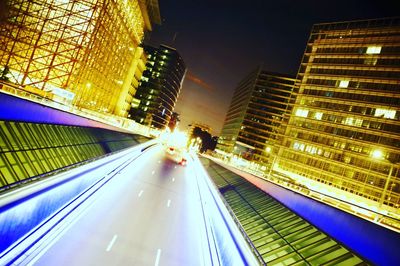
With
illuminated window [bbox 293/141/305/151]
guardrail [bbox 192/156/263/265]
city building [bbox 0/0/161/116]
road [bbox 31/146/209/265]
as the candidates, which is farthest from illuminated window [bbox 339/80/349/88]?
guardrail [bbox 192/156/263/265]

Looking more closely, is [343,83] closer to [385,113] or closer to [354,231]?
[385,113]

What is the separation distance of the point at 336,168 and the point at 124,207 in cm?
6608

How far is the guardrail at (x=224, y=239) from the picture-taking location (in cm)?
1283

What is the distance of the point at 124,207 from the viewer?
70.0 ft

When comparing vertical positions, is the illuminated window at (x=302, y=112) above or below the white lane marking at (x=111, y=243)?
above

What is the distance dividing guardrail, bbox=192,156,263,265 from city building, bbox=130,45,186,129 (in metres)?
150

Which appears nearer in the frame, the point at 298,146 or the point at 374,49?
the point at 374,49

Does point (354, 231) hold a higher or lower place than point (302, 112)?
lower

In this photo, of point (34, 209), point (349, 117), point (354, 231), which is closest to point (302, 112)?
point (349, 117)

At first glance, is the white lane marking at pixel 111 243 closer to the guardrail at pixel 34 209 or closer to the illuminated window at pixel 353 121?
the guardrail at pixel 34 209

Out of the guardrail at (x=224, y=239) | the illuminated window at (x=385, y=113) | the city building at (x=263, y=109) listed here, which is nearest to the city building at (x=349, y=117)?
the illuminated window at (x=385, y=113)

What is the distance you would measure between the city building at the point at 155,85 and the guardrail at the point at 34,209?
152894 millimetres

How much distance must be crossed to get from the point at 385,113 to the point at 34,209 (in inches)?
2963

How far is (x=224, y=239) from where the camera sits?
55.3 feet
